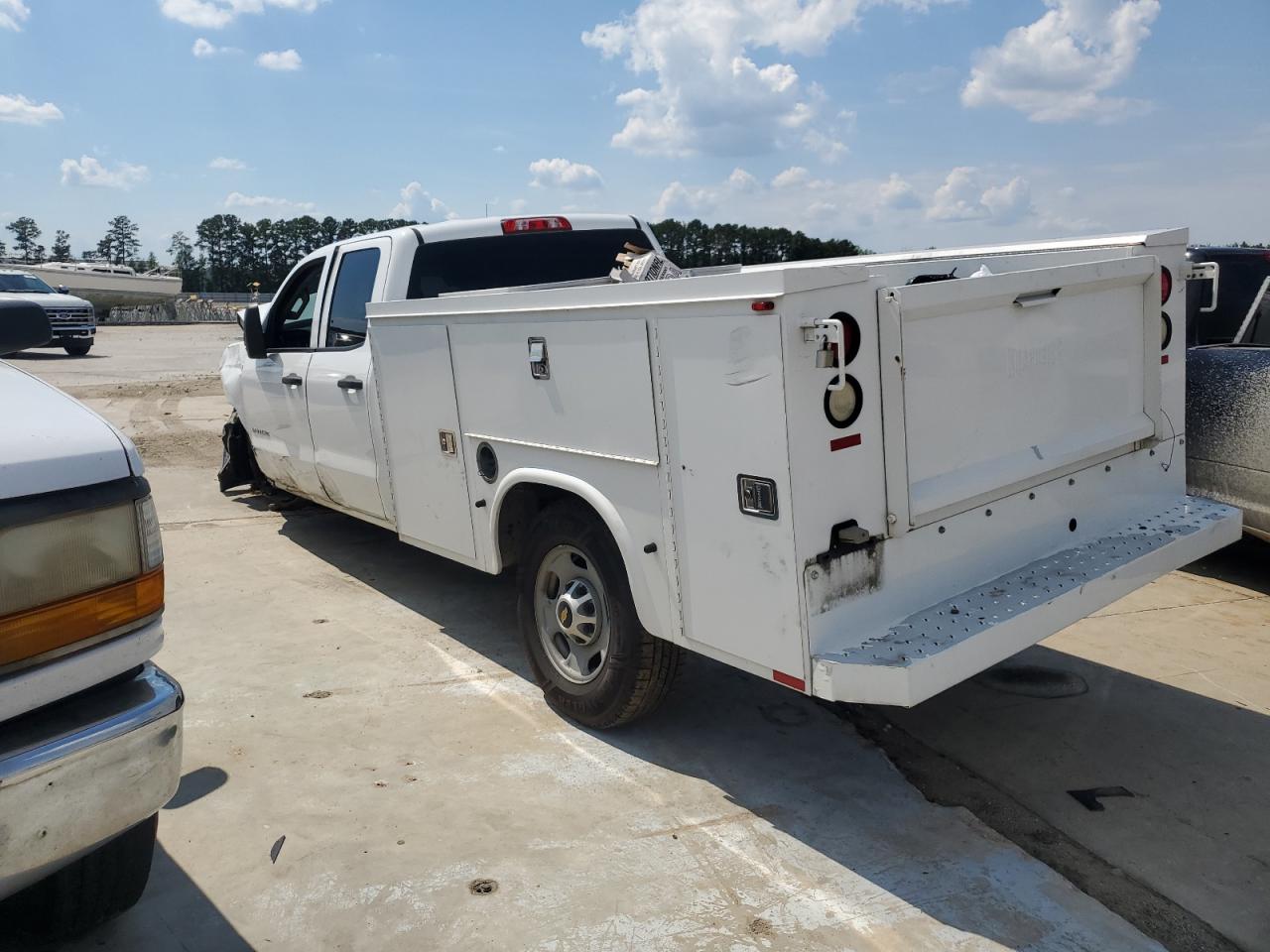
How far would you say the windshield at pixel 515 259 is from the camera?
5.63 m

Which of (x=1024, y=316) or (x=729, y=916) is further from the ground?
(x=1024, y=316)

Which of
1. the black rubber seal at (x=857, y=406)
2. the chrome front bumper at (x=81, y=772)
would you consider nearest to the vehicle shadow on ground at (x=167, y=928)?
the chrome front bumper at (x=81, y=772)

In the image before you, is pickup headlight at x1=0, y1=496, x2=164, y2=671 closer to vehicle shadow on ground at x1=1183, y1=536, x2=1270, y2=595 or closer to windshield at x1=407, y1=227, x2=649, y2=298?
windshield at x1=407, y1=227, x2=649, y2=298

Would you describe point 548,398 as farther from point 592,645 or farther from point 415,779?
point 415,779

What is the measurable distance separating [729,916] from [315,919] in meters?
1.24

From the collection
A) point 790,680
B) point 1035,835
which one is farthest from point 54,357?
point 1035,835

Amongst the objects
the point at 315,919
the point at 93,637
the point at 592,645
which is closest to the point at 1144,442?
the point at 592,645

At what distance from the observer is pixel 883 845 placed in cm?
339

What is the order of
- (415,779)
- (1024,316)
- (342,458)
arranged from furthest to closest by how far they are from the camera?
(342,458) < (415,779) < (1024,316)

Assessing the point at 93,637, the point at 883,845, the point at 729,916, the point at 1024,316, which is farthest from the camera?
the point at 1024,316

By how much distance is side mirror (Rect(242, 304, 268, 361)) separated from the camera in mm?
6703

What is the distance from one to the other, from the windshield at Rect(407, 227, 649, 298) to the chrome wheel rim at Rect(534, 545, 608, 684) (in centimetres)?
202

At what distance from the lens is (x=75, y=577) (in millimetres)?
2354

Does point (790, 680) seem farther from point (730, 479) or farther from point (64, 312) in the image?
point (64, 312)
